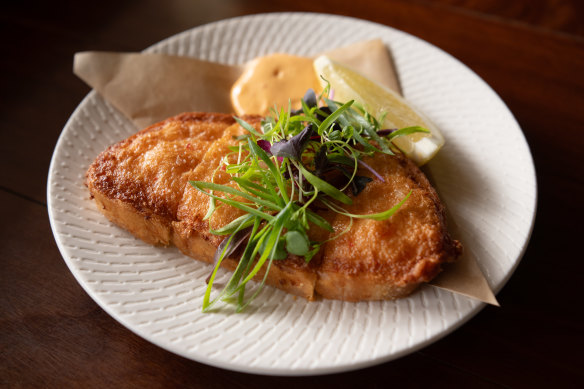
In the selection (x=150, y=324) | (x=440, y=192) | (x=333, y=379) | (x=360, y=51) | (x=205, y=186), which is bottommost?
(x=333, y=379)

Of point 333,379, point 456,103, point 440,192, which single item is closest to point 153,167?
point 333,379

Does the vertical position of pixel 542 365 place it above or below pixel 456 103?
below

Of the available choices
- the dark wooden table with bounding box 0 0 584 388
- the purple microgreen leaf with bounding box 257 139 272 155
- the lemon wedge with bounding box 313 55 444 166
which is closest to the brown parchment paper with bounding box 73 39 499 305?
the lemon wedge with bounding box 313 55 444 166

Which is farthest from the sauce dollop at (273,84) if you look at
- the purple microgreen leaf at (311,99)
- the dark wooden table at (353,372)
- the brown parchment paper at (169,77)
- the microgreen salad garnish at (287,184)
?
the dark wooden table at (353,372)

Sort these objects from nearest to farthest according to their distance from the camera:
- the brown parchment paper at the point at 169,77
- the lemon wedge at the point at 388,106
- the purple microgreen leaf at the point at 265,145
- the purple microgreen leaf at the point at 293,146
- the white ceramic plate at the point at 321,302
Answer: the white ceramic plate at the point at 321,302
the purple microgreen leaf at the point at 293,146
the purple microgreen leaf at the point at 265,145
the lemon wedge at the point at 388,106
the brown parchment paper at the point at 169,77

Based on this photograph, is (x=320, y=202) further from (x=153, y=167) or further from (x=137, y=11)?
(x=137, y=11)

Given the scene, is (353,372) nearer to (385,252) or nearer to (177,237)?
(385,252)

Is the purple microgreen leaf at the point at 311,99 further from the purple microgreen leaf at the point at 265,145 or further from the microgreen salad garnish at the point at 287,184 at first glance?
the purple microgreen leaf at the point at 265,145

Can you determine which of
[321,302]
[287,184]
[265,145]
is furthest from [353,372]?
[265,145]
